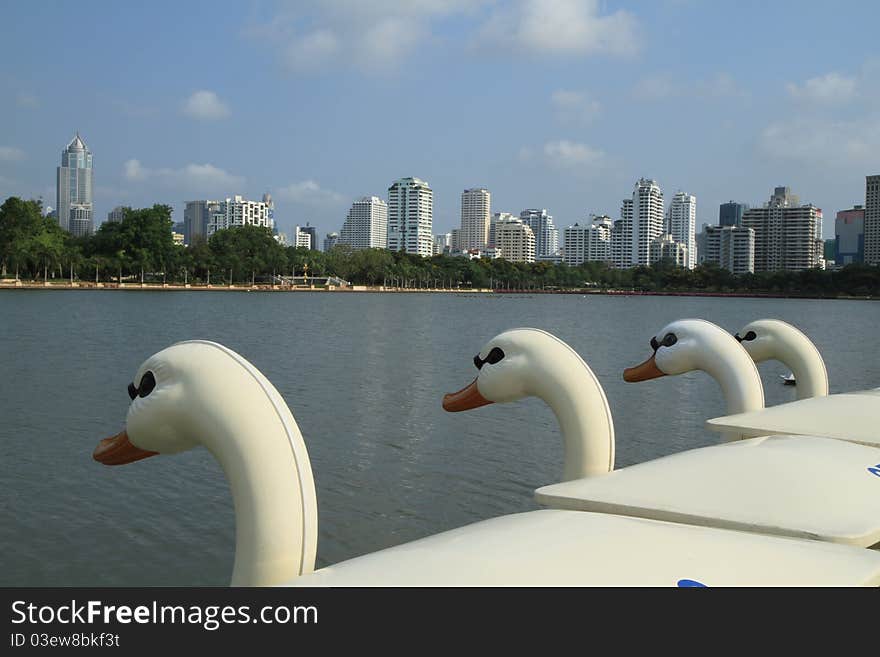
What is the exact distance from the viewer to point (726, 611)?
118 inches

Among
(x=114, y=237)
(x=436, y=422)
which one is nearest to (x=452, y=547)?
(x=436, y=422)

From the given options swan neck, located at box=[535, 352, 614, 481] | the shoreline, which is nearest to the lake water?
swan neck, located at box=[535, 352, 614, 481]

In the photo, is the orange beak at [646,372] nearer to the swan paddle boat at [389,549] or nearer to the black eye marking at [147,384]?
the swan paddle boat at [389,549]

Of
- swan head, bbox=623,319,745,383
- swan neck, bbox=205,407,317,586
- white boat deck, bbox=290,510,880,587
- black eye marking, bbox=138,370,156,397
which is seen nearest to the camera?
white boat deck, bbox=290,510,880,587

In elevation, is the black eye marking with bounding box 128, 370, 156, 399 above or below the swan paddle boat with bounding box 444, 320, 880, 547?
above

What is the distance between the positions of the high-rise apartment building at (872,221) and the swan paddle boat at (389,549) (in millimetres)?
198223

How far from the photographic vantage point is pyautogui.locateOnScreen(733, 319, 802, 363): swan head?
34.3 feet

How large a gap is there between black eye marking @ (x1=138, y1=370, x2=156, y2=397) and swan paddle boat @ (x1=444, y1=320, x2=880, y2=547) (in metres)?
2.00

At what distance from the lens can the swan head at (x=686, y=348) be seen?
8.57m

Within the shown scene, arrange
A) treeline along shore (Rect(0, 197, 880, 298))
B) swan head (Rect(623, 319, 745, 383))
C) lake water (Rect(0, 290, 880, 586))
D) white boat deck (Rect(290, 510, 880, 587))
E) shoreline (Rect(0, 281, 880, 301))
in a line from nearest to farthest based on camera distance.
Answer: white boat deck (Rect(290, 510, 880, 587)) → swan head (Rect(623, 319, 745, 383)) → lake water (Rect(0, 290, 880, 586)) → treeline along shore (Rect(0, 197, 880, 298)) → shoreline (Rect(0, 281, 880, 301))

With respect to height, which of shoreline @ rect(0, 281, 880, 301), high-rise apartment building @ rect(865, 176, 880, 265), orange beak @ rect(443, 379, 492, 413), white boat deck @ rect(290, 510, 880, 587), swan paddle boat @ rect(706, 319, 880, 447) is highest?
high-rise apartment building @ rect(865, 176, 880, 265)

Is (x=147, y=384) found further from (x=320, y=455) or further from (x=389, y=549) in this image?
(x=320, y=455)

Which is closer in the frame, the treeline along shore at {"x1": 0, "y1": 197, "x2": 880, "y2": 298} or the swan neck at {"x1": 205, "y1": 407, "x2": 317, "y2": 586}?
the swan neck at {"x1": 205, "y1": 407, "x2": 317, "y2": 586}

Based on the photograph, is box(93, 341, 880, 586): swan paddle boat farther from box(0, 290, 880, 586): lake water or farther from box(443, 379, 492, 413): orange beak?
box(0, 290, 880, 586): lake water
